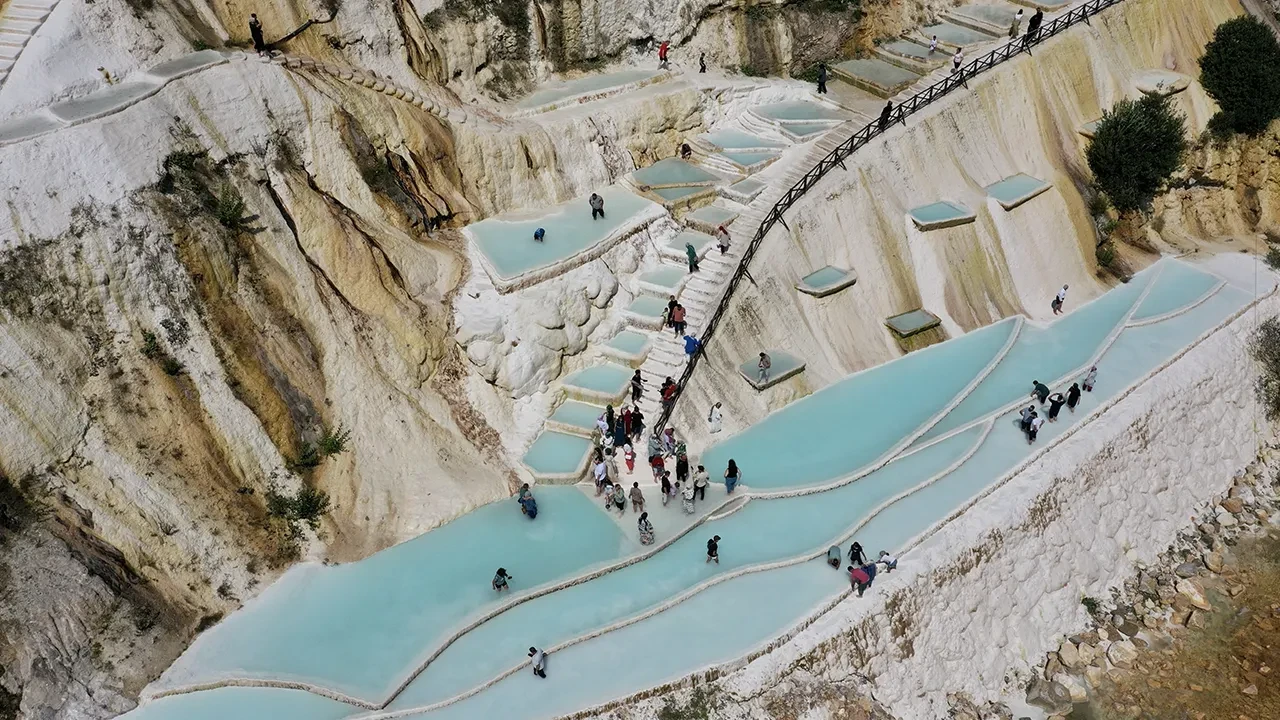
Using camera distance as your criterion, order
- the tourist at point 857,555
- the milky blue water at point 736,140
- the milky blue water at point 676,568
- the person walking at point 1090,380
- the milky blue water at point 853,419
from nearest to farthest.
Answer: the milky blue water at point 676,568 → the tourist at point 857,555 → the milky blue water at point 853,419 → the person walking at point 1090,380 → the milky blue water at point 736,140

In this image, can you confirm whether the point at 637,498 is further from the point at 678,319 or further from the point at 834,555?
the point at 678,319

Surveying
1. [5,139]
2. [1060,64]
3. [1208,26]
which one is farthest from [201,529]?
[1208,26]

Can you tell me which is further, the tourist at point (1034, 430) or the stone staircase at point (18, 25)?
the tourist at point (1034, 430)

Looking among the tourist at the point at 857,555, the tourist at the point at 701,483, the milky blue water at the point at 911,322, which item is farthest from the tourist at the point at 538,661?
the milky blue water at the point at 911,322

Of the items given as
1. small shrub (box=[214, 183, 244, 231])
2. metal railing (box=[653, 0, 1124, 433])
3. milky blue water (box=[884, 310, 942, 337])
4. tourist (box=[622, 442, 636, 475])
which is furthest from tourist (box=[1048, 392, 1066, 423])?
small shrub (box=[214, 183, 244, 231])

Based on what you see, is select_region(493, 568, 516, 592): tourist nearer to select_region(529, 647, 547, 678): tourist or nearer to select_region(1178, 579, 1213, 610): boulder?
select_region(529, 647, 547, 678): tourist

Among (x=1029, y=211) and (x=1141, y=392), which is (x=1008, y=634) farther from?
(x=1029, y=211)

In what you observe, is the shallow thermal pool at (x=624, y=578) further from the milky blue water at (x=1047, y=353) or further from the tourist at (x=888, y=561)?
Answer: the tourist at (x=888, y=561)

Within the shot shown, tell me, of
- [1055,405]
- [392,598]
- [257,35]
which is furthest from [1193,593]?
[257,35]
